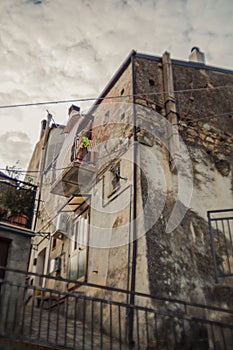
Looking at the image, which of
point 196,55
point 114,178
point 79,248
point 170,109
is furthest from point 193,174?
point 196,55

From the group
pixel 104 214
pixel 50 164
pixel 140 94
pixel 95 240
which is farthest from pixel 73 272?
pixel 50 164

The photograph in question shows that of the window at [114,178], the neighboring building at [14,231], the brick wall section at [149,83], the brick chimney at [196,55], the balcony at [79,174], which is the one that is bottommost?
the neighboring building at [14,231]

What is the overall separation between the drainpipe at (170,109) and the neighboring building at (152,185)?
1.4 inches

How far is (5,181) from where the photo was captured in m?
8.12

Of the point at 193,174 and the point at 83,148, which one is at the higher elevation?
the point at 83,148

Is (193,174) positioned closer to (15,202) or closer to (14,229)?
(15,202)

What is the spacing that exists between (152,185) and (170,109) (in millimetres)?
2798

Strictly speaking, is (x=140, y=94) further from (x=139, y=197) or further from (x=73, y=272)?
(x=73, y=272)

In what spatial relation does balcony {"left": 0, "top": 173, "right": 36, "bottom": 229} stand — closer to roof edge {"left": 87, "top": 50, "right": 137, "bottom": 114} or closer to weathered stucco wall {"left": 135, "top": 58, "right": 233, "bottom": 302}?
weathered stucco wall {"left": 135, "top": 58, "right": 233, "bottom": 302}

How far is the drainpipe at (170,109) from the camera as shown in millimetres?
9242

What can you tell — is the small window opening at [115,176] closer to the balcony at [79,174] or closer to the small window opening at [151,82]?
the balcony at [79,174]

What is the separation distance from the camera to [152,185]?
8453 millimetres

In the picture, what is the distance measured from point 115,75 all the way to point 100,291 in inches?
280

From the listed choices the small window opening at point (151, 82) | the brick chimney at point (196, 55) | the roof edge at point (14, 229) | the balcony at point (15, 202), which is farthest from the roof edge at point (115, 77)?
the roof edge at point (14, 229)
